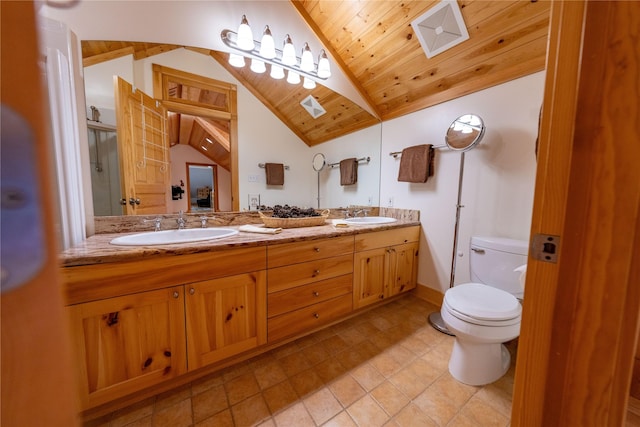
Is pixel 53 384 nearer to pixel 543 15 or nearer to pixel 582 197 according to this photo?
pixel 582 197

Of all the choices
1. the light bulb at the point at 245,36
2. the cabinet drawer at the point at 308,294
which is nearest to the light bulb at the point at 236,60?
the light bulb at the point at 245,36

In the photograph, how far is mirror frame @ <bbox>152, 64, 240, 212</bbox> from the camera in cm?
141

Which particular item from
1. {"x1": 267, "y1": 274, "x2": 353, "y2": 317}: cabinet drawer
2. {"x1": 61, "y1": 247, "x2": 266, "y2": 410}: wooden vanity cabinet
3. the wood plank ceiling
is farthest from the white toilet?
the wood plank ceiling

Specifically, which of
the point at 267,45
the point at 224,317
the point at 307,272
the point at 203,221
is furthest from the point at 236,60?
the point at 224,317

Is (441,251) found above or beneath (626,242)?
beneath

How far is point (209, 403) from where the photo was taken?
111 cm

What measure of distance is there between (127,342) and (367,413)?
3.78 feet

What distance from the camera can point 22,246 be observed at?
0.78ft

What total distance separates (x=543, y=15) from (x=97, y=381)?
2874 millimetres

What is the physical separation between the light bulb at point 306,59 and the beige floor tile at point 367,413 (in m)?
2.22

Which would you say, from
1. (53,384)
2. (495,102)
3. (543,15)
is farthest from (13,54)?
(495,102)

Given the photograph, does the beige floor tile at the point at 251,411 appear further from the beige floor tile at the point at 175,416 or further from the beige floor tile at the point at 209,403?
the beige floor tile at the point at 175,416

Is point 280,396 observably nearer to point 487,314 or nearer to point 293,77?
point 487,314

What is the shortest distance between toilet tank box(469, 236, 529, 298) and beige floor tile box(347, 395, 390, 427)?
3.63 feet
